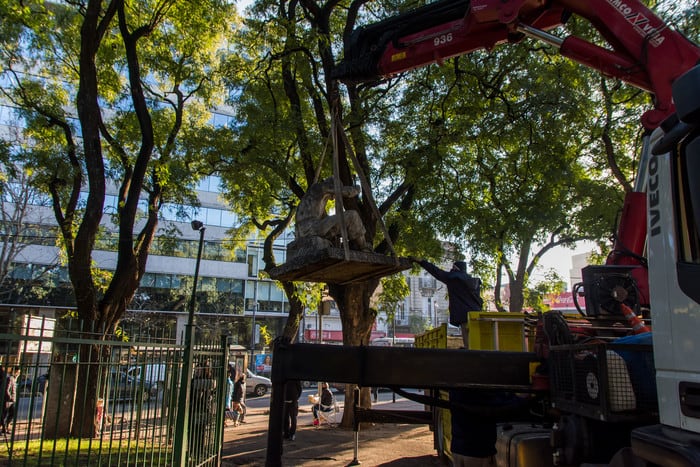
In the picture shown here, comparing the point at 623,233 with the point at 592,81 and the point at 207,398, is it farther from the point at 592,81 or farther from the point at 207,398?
the point at 592,81

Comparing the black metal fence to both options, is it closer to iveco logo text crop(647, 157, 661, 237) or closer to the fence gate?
the fence gate

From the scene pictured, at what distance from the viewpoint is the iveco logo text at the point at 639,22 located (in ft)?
15.9

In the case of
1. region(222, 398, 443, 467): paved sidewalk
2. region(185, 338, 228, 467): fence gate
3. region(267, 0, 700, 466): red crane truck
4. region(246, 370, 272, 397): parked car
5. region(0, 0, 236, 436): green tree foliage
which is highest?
region(0, 0, 236, 436): green tree foliage

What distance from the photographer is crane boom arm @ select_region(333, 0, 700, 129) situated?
484 cm

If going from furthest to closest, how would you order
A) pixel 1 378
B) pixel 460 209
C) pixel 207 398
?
pixel 460 209
pixel 207 398
pixel 1 378

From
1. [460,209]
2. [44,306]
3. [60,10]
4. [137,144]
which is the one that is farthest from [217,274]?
[460,209]

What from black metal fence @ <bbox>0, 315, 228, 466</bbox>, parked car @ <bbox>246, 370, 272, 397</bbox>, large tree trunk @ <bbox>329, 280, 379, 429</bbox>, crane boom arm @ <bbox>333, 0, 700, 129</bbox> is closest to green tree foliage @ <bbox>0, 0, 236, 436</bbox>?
black metal fence @ <bbox>0, 315, 228, 466</bbox>

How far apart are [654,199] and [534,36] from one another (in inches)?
139

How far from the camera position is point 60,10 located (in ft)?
43.6

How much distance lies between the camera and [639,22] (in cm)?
500

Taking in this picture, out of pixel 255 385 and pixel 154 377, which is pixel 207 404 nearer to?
pixel 154 377

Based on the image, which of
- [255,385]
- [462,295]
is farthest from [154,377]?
[255,385]

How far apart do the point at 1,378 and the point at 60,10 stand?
12738mm

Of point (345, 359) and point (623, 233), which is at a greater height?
point (623, 233)
